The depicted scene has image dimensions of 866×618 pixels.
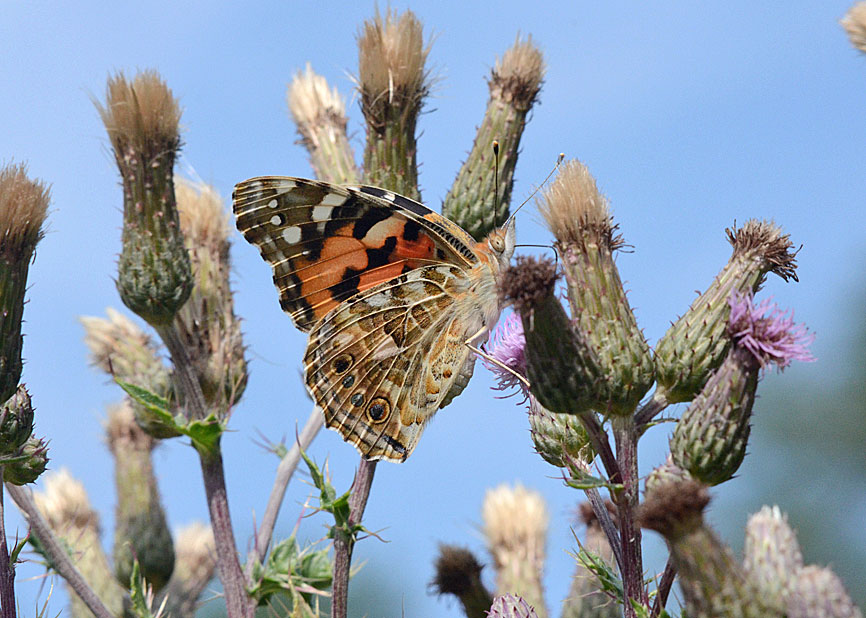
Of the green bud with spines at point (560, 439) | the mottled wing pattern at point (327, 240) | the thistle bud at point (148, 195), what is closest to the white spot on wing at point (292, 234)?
the mottled wing pattern at point (327, 240)

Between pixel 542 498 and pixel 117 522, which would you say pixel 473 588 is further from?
pixel 117 522

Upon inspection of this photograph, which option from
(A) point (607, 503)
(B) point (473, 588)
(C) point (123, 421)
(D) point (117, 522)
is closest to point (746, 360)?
(A) point (607, 503)

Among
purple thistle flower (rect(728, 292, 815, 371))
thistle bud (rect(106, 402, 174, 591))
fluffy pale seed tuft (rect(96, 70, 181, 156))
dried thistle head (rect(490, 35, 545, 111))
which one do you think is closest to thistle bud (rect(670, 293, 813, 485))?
purple thistle flower (rect(728, 292, 815, 371))

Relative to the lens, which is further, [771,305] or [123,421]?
[123,421]

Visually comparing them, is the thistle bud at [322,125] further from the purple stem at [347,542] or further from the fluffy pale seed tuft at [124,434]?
the fluffy pale seed tuft at [124,434]

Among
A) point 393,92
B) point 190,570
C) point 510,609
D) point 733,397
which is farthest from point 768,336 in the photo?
point 190,570

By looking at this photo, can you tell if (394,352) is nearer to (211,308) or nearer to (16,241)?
(211,308)
